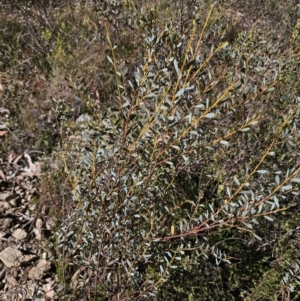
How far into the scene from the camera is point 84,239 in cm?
202

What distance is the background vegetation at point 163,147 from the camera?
1.66 meters

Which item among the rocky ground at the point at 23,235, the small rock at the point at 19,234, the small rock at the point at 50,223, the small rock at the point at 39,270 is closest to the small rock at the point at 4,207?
the rocky ground at the point at 23,235

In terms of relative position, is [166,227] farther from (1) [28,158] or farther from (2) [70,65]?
(2) [70,65]

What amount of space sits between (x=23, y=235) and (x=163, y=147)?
64.6 inches

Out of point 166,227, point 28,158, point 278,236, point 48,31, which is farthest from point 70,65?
point 278,236

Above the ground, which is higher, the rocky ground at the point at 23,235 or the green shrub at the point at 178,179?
the green shrub at the point at 178,179

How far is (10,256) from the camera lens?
8.88ft

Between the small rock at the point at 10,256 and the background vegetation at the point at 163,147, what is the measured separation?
221mm

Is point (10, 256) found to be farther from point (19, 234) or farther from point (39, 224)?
point (39, 224)

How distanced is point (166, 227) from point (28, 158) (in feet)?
5.06

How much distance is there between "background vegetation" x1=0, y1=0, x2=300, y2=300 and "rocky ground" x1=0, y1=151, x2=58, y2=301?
0.40 ft

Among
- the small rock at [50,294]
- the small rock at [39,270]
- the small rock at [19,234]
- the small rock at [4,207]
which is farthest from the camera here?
the small rock at [4,207]

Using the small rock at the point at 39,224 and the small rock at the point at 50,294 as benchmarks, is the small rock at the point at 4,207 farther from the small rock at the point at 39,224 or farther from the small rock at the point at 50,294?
the small rock at the point at 50,294

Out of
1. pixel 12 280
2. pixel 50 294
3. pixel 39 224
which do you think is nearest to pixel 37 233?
pixel 39 224
